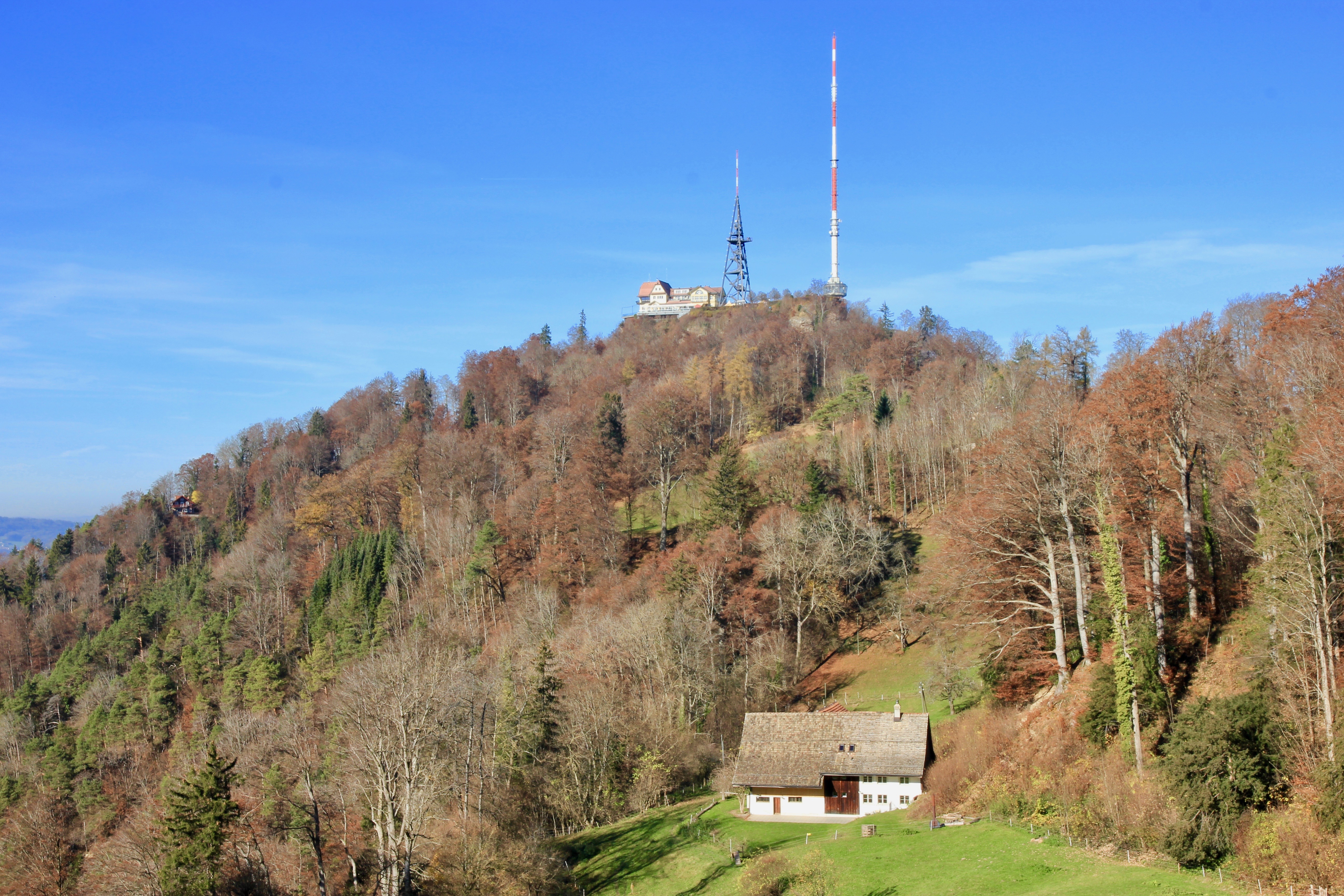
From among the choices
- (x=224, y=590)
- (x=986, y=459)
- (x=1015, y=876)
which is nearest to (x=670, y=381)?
(x=224, y=590)

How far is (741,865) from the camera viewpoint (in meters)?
33.2

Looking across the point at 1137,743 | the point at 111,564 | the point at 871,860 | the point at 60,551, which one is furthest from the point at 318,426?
the point at 1137,743

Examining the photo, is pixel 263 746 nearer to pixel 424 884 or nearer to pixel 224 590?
pixel 424 884

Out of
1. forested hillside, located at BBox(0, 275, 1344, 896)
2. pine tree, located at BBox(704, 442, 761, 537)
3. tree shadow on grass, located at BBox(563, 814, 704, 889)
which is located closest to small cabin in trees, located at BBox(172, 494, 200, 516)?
forested hillside, located at BBox(0, 275, 1344, 896)

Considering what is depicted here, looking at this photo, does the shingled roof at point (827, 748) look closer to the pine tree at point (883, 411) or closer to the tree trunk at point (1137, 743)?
the tree trunk at point (1137, 743)

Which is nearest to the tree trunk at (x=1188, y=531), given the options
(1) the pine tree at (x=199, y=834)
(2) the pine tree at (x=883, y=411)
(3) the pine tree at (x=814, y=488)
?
(3) the pine tree at (x=814, y=488)

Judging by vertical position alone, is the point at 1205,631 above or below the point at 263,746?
above

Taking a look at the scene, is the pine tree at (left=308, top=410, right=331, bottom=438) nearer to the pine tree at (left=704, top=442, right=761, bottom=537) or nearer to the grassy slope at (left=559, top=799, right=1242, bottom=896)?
the pine tree at (left=704, top=442, right=761, bottom=537)

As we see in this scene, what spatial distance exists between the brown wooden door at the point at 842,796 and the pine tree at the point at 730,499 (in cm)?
2342

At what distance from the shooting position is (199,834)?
106ft

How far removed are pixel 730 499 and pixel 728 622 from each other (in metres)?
9.97

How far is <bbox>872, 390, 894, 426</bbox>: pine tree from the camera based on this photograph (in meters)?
77.4

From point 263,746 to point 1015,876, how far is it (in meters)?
46.6

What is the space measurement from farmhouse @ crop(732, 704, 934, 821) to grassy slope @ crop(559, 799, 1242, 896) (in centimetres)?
157
